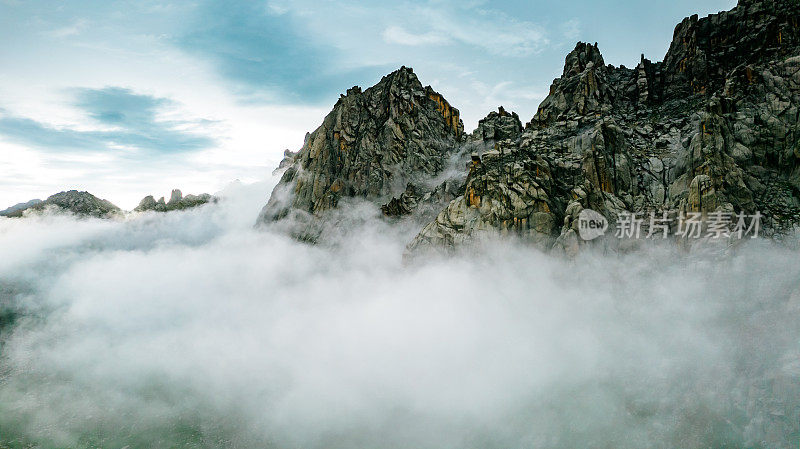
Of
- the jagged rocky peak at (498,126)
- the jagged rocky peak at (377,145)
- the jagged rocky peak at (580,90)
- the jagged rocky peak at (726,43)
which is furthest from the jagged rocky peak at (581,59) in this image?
the jagged rocky peak at (377,145)

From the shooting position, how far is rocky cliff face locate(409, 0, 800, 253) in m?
53.4

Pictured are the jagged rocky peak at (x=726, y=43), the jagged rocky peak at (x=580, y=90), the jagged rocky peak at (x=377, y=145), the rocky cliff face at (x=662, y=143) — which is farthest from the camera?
the jagged rocky peak at (x=377, y=145)

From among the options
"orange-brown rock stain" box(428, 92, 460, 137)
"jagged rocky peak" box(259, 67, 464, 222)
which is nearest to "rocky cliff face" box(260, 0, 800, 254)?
"jagged rocky peak" box(259, 67, 464, 222)

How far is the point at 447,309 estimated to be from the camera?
8262 centimetres

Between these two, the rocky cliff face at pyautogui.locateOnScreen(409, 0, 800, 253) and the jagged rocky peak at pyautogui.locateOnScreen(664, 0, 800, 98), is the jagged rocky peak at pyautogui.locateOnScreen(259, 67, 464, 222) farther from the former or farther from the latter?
the jagged rocky peak at pyautogui.locateOnScreen(664, 0, 800, 98)

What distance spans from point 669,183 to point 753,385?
3158cm

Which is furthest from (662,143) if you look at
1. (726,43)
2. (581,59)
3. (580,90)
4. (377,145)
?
(377,145)

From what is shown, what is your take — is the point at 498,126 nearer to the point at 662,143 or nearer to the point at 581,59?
the point at 581,59

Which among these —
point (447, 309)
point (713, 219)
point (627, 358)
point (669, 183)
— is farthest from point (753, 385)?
point (447, 309)

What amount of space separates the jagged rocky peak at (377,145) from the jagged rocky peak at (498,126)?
12677 millimetres

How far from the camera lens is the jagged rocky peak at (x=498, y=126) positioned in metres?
102

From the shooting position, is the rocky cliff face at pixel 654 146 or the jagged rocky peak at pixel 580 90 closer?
the rocky cliff face at pixel 654 146

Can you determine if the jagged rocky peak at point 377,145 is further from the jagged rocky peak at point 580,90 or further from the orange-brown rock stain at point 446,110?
the jagged rocky peak at point 580,90

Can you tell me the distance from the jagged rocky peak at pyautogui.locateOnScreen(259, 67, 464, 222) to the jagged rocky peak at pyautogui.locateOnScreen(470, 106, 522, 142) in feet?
→ 41.6
